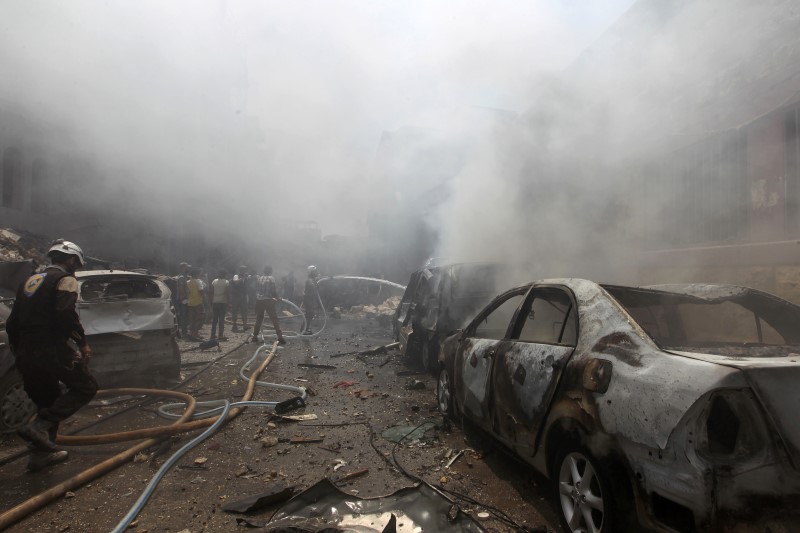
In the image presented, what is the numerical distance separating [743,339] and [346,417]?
11.3 feet

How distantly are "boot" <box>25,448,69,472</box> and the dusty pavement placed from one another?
0.05 metres

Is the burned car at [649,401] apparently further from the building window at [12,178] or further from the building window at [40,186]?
the building window at [40,186]

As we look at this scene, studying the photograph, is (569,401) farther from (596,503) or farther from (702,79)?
(702,79)

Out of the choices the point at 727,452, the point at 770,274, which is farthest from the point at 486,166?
the point at 727,452

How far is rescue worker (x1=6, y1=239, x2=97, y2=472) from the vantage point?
342 cm

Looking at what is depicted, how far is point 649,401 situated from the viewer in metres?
1.84

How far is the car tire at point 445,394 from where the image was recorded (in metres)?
4.19

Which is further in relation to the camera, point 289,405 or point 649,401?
point 289,405

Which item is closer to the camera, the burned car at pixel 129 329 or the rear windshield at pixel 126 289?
the burned car at pixel 129 329

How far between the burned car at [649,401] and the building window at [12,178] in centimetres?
1475

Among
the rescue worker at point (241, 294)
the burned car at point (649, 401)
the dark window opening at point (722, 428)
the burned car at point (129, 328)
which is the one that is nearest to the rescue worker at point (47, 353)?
the burned car at point (129, 328)

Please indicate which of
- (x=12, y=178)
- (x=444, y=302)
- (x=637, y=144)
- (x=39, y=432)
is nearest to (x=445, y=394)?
(x=444, y=302)

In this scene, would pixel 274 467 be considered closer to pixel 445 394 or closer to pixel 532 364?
pixel 445 394

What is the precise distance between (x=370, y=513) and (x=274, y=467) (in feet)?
3.85
